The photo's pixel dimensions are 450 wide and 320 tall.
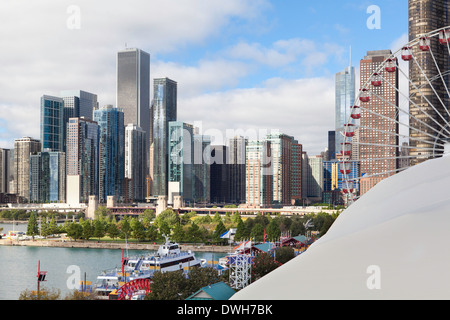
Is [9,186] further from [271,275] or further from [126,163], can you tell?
[271,275]

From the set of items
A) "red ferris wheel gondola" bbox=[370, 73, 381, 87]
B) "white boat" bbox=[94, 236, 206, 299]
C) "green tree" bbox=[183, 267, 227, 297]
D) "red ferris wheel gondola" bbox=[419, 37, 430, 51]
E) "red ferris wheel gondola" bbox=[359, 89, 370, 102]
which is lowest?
"white boat" bbox=[94, 236, 206, 299]

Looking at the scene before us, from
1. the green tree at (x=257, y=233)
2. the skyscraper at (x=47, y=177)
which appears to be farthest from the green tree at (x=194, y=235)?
the skyscraper at (x=47, y=177)

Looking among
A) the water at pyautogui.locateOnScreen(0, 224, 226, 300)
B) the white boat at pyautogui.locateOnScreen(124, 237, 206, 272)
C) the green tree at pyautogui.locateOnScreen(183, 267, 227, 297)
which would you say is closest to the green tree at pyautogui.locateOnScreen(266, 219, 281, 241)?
the water at pyautogui.locateOnScreen(0, 224, 226, 300)

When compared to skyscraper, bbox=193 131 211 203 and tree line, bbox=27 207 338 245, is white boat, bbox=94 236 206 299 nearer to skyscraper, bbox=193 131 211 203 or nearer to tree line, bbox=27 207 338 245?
tree line, bbox=27 207 338 245

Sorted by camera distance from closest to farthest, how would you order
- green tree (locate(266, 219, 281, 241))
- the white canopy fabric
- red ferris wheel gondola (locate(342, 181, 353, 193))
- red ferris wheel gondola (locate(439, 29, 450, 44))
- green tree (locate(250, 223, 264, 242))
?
the white canopy fabric → red ferris wheel gondola (locate(439, 29, 450, 44)) → red ferris wheel gondola (locate(342, 181, 353, 193)) → green tree (locate(266, 219, 281, 241)) → green tree (locate(250, 223, 264, 242))

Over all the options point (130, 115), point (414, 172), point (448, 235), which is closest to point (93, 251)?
point (414, 172)

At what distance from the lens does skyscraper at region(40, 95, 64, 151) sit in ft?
325

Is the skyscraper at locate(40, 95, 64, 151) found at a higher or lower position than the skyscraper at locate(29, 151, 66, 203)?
higher

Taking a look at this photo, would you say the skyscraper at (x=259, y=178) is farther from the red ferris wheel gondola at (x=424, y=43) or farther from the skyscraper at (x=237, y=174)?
the red ferris wheel gondola at (x=424, y=43)

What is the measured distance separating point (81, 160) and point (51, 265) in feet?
185

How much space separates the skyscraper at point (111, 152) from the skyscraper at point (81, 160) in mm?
1984

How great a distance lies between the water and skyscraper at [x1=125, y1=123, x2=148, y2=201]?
61276 millimetres

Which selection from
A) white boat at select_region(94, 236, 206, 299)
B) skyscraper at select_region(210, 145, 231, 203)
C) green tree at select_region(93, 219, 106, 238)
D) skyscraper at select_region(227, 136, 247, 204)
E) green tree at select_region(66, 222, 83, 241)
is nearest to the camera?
white boat at select_region(94, 236, 206, 299)
